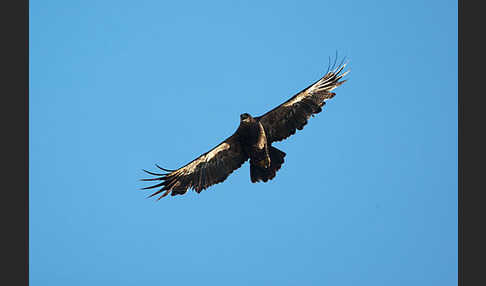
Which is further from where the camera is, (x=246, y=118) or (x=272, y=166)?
(x=272, y=166)

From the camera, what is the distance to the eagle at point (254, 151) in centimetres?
1087

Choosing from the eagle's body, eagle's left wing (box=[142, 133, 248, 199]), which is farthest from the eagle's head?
eagle's left wing (box=[142, 133, 248, 199])

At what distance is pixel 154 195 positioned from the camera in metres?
10.9

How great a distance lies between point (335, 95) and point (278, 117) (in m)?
1.29

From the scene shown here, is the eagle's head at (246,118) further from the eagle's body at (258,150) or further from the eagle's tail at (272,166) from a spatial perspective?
the eagle's tail at (272,166)

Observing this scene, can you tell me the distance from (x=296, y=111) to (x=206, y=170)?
228 cm

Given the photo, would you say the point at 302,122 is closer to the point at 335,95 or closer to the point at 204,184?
the point at 335,95

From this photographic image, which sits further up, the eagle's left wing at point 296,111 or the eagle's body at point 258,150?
the eagle's left wing at point 296,111

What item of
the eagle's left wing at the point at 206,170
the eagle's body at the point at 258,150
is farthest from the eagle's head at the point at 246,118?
the eagle's left wing at the point at 206,170

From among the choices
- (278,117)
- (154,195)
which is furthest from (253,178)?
(154,195)

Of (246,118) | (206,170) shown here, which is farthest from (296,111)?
(206,170)

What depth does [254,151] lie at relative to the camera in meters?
10.8

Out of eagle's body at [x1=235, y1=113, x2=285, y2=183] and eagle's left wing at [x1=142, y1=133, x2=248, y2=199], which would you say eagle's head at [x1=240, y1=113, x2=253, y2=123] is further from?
eagle's left wing at [x1=142, y1=133, x2=248, y2=199]

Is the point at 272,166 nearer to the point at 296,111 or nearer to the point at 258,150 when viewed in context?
the point at 258,150
